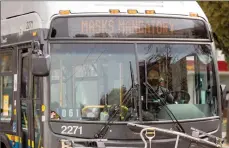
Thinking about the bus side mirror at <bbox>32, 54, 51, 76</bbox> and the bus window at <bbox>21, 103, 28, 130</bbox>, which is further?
the bus window at <bbox>21, 103, 28, 130</bbox>

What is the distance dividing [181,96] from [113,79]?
1.01 meters

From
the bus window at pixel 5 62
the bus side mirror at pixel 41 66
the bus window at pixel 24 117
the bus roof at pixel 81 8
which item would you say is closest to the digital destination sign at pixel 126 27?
the bus roof at pixel 81 8

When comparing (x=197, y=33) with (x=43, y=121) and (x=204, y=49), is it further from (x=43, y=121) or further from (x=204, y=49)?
(x=43, y=121)

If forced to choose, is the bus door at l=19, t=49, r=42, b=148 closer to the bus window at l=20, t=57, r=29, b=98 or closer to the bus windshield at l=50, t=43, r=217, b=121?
the bus window at l=20, t=57, r=29, b=98

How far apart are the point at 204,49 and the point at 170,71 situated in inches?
24.9

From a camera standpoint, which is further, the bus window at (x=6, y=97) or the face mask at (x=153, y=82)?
the bus window at (x=6, y=97)

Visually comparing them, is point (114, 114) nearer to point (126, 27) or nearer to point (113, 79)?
point (113, 79)

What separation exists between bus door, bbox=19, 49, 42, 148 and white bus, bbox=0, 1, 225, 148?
0.01 meters

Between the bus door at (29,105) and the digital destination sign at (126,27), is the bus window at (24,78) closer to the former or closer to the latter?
the bus door at (29,105)

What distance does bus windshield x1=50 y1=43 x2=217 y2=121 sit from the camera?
6051 millimetres

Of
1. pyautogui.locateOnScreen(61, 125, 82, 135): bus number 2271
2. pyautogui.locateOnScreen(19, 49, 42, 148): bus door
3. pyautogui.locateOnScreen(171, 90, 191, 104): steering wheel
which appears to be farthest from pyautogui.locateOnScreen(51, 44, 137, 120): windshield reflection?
pyautogui.locateOnScreen(171, 90, 191, 104): steering wheel

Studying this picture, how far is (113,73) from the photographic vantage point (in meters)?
6.16

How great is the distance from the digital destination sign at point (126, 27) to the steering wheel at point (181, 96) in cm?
78

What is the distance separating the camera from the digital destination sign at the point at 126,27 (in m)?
6.23
